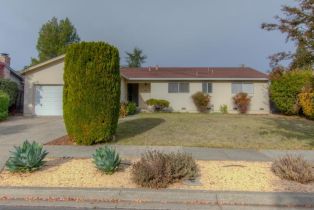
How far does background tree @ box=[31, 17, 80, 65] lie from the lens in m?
38.1

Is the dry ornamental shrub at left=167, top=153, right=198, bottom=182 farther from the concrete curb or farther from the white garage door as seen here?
the white garage door

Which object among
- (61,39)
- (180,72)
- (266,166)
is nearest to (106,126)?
(266,166)

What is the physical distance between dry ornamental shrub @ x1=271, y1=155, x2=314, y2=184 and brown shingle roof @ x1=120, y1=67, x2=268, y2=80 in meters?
19.0

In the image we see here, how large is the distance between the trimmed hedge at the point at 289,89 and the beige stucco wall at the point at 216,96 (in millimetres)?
2378

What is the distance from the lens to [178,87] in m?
26.2

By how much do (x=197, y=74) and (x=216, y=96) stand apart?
2.52 m

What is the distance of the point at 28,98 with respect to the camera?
2075 cm

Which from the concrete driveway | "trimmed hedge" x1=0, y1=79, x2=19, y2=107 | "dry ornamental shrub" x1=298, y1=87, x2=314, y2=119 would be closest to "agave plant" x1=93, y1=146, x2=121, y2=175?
the concrete driveway

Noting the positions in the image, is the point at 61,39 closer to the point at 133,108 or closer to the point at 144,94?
the point at 144,94

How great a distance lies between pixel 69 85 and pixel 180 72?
18471mm

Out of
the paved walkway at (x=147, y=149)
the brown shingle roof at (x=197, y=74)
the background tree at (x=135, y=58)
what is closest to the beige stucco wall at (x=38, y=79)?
the brown shingle roof at (x=197, y=74)

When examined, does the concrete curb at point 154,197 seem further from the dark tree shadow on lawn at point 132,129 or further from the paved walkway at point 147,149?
the dark tree shadow on lawn at point 132,129

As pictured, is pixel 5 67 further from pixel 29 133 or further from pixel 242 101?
pixel 242 101

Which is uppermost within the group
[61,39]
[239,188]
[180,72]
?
[61,39]
